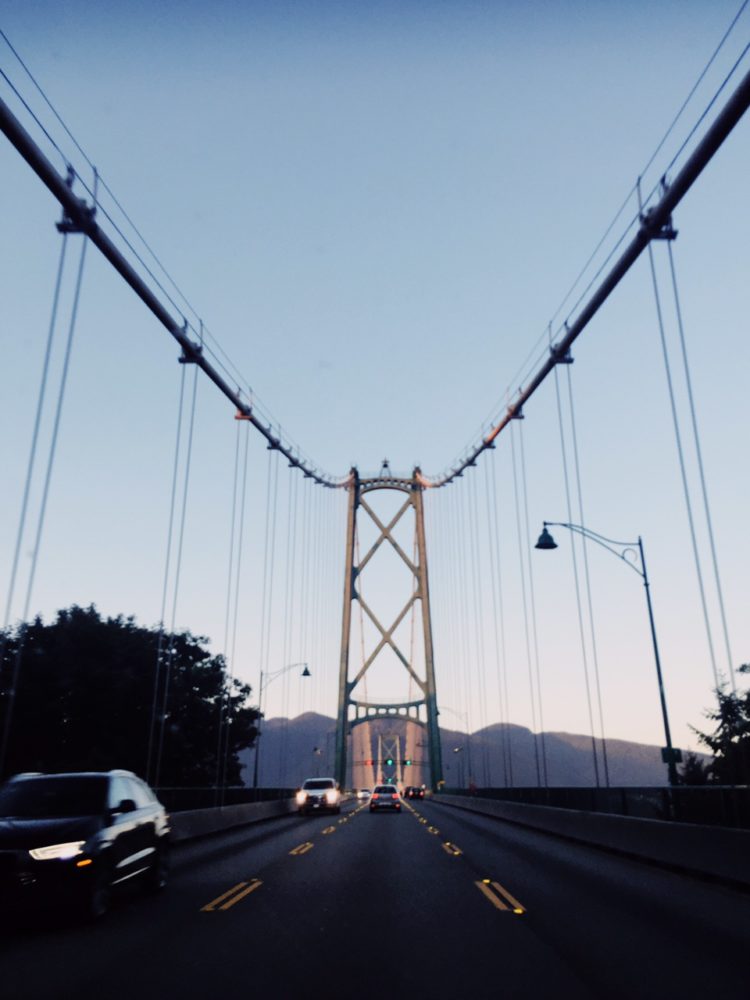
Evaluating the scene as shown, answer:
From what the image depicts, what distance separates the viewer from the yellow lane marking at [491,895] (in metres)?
8.95

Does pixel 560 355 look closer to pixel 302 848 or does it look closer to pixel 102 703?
pixel 302 848

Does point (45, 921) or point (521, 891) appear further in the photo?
point (521, 891)

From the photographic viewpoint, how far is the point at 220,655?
2244 inches

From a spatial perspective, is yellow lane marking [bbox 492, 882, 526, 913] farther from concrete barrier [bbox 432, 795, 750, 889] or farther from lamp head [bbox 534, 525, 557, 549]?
lamp head [bbox 534, 525, 557, 549]

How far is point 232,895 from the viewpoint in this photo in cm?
984

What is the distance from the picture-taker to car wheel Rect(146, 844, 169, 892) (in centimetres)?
1018

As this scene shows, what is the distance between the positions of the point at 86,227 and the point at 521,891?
43.7 ft

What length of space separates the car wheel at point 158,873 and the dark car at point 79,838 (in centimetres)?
1

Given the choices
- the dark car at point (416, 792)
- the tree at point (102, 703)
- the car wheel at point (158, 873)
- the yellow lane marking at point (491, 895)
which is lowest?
the yellow lane marking at point (491, 895)

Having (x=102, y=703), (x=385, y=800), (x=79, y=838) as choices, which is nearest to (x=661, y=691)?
(x=79, y=838)

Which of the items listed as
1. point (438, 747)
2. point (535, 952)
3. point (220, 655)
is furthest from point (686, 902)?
point (438, 747)

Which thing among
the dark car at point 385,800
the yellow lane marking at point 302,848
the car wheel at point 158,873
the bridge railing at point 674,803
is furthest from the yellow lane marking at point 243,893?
the dark car at point 385,800

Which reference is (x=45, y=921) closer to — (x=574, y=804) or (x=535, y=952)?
(x=535, y=952)

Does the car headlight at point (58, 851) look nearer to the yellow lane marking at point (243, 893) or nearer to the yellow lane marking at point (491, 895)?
the yellow lane marking at point (243, 893)
